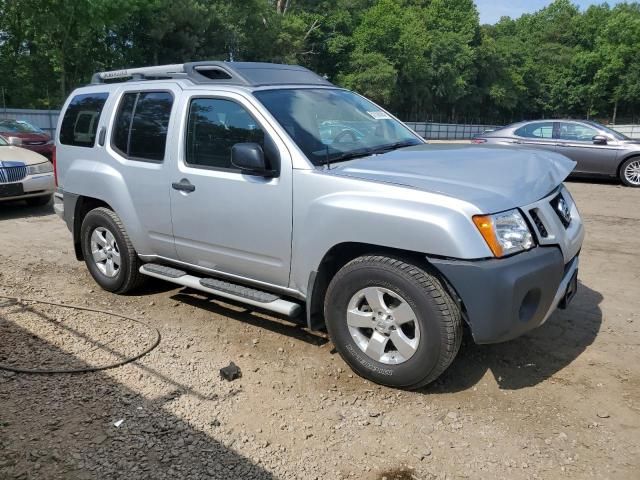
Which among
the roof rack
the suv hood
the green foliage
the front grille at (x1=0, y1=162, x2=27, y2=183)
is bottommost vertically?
the front grille at (x1=0, y1=162, x2=27, y2=183)

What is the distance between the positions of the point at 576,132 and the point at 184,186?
35.9 feet

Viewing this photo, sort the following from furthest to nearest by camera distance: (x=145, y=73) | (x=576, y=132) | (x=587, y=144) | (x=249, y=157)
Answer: (x=576, y=132) < (x=587, y=144) < (x=145, y=73) < (x=249, y=157)

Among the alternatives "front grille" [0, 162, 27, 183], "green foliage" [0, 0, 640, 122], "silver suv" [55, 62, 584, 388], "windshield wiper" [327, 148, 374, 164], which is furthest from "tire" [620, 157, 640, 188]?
"green foliage" [0, 0, 640, 122]

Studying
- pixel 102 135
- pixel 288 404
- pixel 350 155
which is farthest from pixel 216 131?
pixel 288 404

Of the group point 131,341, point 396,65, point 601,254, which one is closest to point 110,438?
point 131,341

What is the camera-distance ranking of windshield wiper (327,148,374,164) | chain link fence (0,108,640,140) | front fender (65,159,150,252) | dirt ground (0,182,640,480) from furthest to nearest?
1. chain link fence (0,108,640,140)
2. front fender (65,159,150,252)
3. windshield wiper (327,148,374,164)
4. dirt ground (0,182,640,480)

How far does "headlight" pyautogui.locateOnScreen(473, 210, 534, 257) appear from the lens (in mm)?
3059

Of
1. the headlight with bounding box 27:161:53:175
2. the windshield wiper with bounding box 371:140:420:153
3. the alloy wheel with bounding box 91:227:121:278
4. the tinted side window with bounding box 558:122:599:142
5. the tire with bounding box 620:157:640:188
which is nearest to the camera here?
the windshield wiper with bounding box 371:140:420:153

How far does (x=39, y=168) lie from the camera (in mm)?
9133

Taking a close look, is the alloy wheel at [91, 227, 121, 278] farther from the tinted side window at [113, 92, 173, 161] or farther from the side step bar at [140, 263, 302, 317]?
the tinted side window at [113, 92, 173, 161]

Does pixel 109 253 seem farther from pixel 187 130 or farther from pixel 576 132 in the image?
pixel 576 132

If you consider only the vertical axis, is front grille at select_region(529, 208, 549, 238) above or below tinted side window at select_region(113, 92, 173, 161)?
below

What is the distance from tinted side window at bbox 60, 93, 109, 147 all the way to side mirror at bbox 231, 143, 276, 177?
209 cm

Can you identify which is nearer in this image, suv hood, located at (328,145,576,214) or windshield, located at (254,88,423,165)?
suv hood, located at (328,145,576,214)
